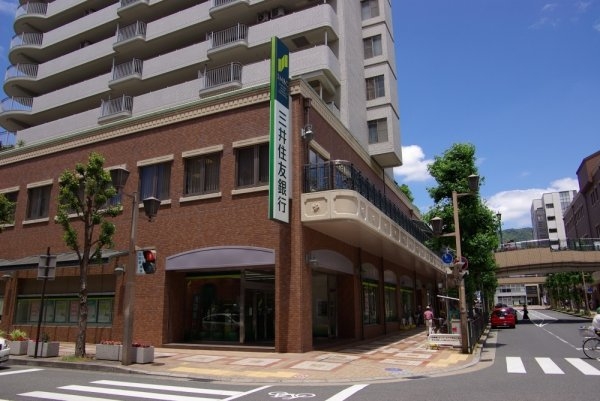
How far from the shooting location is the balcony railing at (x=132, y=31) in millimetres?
36750

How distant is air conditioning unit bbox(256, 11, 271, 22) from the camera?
33438 mm

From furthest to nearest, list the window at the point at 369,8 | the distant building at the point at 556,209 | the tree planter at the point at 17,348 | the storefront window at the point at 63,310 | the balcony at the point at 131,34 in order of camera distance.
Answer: the distant building at the point at 556,209 < the window at the point at 369,8 < the balcony at the point at 131,34 < the storefront window at the point at 63,310 < the tree planter at the point at 17,348

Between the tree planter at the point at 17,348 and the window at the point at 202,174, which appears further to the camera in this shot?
the window at the point at 202,174

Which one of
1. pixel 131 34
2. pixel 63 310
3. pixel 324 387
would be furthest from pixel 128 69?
pixel 324 387

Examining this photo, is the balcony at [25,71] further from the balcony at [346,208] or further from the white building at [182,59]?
the balcony at [346,208]

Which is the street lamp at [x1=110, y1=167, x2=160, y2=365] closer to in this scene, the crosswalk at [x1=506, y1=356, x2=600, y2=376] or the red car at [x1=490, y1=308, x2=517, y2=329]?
the crosswalk at [x1=506, y1=356, x2=600, y2=376]

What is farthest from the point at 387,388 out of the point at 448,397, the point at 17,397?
the point at 17,397

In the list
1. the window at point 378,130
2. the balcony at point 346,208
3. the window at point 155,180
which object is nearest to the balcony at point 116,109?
the window at point 155,180

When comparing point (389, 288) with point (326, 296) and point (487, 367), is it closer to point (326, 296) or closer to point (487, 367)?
point (326, 296)

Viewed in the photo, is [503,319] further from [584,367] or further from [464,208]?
[584,367]

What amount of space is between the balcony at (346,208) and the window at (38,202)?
14669 millimetres

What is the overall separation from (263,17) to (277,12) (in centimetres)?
112

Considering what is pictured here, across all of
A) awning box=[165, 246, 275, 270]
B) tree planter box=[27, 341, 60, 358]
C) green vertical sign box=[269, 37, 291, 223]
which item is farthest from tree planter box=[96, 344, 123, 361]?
green vertical sign box=[269, 37, 291, 223]

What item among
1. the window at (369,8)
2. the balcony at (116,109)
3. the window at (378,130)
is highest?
the window at (369,8)
